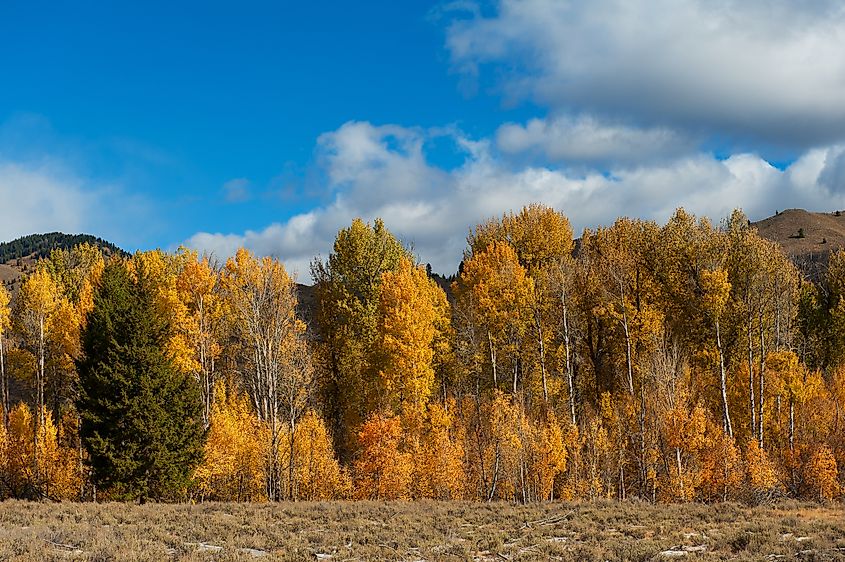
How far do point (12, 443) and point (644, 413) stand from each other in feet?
133

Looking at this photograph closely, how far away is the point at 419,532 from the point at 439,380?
78.0ft

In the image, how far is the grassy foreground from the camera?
20047 millimetres

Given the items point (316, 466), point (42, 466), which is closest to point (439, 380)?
point (316, 466)

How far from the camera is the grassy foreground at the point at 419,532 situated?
65.8 feet

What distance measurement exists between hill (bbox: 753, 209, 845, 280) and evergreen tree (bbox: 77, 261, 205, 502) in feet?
404

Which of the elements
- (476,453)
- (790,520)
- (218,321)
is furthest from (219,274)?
(790,520)

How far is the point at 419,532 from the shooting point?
82.4ft

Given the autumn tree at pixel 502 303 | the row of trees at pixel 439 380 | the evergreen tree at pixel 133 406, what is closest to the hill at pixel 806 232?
the row of trees at pixel 439 380

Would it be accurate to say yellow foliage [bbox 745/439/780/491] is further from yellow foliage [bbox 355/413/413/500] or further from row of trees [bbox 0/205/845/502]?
yellow foliage [bbox 355/413/413/500]

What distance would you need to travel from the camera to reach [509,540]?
2367 centimetres

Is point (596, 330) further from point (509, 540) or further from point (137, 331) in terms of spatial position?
point (137, 331)

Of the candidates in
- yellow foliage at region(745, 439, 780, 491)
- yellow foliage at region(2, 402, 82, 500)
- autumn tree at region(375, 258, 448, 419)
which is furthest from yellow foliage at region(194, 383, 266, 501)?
yellow foliage at region(745, 439, 780, 491)

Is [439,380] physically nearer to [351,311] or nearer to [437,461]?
[351,311]

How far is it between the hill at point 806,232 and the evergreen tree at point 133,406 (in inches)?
4843
